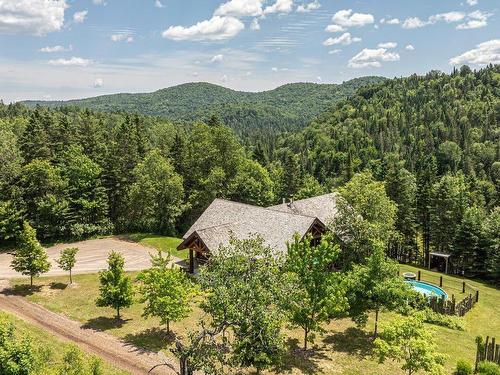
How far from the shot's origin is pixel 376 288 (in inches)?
1094

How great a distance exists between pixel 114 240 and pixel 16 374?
40.4 m

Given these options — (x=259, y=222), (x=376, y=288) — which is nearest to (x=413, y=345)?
(x=376, y=288)

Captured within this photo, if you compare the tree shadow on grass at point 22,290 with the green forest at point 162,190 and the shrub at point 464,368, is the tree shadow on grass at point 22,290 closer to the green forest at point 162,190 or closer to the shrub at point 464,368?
the green forest at point 162,190

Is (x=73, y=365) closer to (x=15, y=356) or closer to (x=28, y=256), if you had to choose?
(x=15, y=356)

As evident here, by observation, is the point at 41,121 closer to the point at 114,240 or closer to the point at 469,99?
the point at 114,240

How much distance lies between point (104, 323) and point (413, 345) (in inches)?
942

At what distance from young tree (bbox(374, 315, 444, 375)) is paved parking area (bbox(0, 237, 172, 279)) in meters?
31.8

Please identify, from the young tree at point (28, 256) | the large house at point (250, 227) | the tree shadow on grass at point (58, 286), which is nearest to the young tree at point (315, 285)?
the large house at point (250, 227)

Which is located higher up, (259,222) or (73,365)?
(259,222)

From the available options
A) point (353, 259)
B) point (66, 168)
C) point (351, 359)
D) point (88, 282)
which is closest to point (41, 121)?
point (66, 168)

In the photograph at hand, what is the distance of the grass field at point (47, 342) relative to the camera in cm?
2468

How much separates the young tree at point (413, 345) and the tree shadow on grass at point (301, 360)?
5.76 m

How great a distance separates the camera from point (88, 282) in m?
42.7

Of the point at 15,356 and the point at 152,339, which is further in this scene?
the point at 152,339
